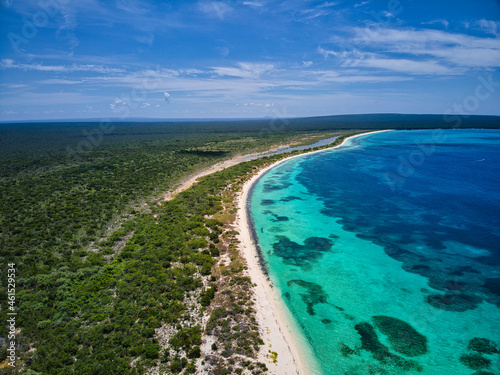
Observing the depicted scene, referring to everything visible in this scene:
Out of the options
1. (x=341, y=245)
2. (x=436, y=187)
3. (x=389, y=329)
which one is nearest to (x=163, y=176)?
(x=341, y=245)

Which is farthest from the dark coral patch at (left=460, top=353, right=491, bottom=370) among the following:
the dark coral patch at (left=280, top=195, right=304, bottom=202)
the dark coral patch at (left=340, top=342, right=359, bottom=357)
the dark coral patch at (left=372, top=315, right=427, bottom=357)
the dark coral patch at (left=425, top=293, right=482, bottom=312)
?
the dark coral patch at (left=280, top=195, right=304, bottom=202)

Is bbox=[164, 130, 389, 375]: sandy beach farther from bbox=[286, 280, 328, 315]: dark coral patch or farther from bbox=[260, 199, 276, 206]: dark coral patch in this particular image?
bbox=[260, 199, 276, 206]: dark coral patch

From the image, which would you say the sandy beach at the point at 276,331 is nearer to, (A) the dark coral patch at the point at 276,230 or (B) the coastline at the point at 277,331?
(B) the coastline at the point at 277,331

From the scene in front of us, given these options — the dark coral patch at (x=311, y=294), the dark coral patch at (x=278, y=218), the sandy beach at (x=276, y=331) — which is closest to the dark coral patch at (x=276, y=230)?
Answer: the dark coral patch at (x=278, y=218)

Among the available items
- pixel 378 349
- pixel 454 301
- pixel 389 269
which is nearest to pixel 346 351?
pixel 378 349

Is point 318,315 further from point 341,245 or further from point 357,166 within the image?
point 357,166

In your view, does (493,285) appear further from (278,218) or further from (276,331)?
(278,218)
